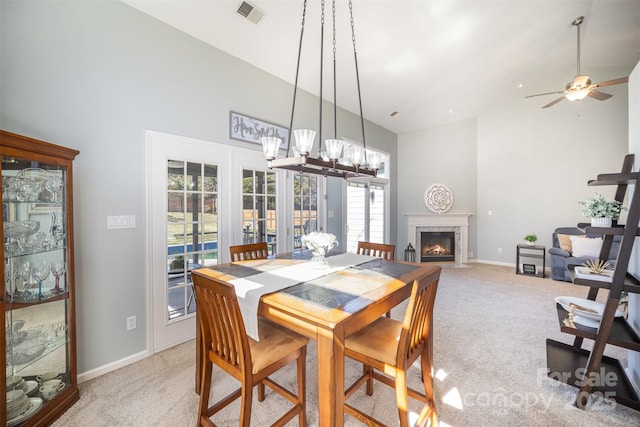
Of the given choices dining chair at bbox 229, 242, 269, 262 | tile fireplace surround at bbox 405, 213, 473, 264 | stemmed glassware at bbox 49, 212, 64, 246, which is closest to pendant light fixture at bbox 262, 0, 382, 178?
dining chair at bbox 229, 242, 269, 262

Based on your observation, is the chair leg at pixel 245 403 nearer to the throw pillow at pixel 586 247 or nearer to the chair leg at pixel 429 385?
the chair leg at pixel 429 385

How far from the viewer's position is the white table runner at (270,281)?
1521 mm

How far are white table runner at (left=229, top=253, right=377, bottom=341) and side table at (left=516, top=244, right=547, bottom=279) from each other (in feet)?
14.8

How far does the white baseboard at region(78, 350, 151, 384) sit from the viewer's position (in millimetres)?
2090

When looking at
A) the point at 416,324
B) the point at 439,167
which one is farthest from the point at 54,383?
the point at 439,167

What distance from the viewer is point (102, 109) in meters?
2.19

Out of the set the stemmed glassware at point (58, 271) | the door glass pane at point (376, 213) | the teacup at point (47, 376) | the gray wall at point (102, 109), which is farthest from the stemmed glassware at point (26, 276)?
the door glass pane at point (376, 213)

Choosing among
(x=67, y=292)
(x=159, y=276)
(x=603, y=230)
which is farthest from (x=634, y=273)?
(x=67, y=292)

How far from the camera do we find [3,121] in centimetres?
176

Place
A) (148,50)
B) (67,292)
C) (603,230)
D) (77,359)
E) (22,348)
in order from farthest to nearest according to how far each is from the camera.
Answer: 1. (148,50)
2. (77,359)
3. (67,292)
4. (603,230)
5. (22,348)

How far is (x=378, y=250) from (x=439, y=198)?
4328 mm

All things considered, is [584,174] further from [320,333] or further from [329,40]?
[320,333]

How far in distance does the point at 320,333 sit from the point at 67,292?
1854 millimetres

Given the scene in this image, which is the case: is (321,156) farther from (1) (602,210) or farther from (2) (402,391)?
(1) (602,210)
